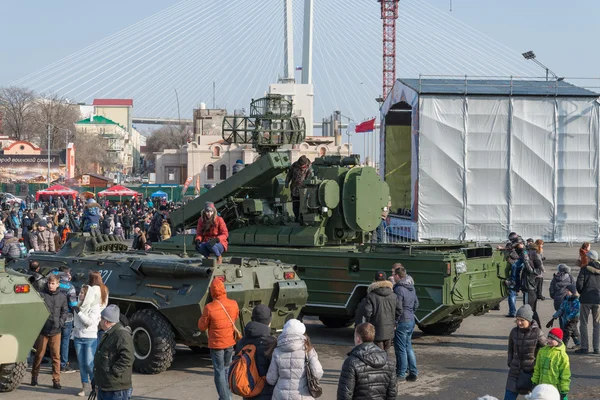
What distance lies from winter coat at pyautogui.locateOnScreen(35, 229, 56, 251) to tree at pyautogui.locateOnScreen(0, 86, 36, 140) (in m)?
79.6

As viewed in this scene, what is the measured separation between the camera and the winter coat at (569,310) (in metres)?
13.9

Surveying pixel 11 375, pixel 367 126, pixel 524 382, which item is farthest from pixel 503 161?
pixel 11 375

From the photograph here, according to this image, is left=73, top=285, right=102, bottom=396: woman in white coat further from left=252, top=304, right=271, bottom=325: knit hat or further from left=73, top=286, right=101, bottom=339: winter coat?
left=252, top=304, right=271, bottom=325: knit hat

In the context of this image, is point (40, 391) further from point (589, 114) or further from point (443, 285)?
point (589, 114)

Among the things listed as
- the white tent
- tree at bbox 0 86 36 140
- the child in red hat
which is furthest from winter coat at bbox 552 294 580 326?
tree at bbox 0 86 36 140

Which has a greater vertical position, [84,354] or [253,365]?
[253,365]

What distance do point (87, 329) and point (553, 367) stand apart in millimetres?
5537

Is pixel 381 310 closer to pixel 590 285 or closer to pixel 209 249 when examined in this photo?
pixel 209 249

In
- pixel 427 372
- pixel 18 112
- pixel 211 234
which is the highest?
pixel 18 112

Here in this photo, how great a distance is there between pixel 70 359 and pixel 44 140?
9532 centimetres

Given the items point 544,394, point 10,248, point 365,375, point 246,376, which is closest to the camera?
point 544,394

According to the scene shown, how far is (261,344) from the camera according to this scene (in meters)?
7.84

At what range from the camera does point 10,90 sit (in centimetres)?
9819

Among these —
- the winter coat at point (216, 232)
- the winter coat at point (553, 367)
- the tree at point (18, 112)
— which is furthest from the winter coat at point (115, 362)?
the tree at point (18, 112)
